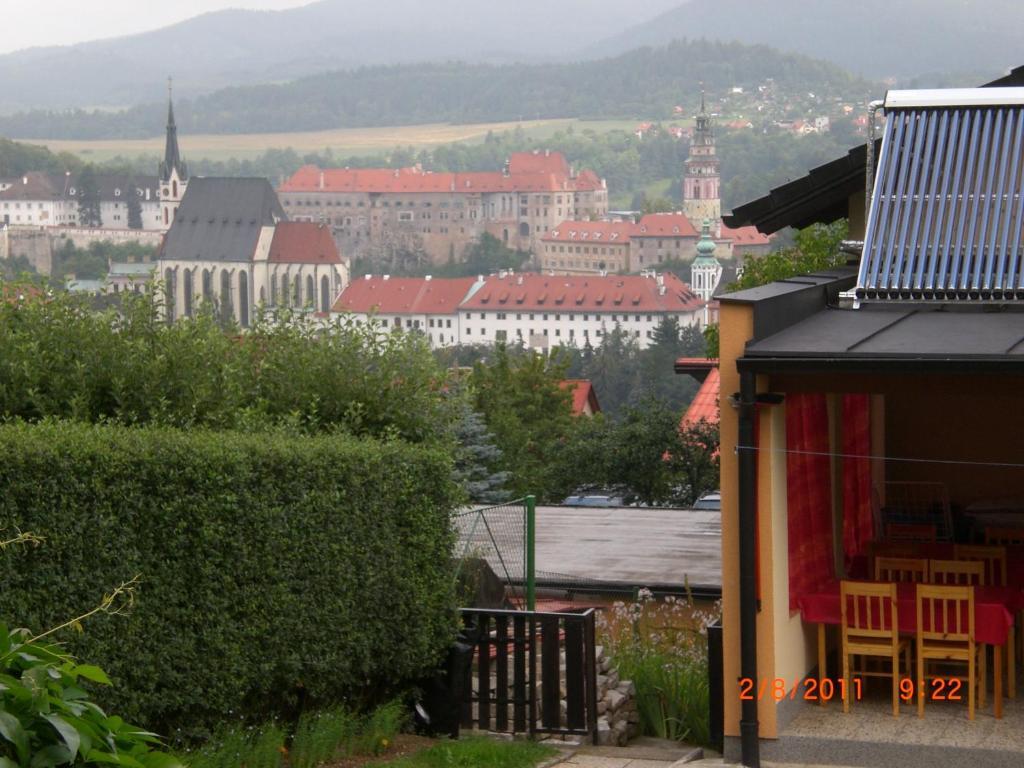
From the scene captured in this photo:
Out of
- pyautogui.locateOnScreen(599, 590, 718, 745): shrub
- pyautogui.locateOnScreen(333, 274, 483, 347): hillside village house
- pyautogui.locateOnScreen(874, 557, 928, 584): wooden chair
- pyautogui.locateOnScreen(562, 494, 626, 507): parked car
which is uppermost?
pyautogui.locateOnScreen(874, 557, 928, 584): wooden chair

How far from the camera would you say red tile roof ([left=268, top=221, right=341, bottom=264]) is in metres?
178

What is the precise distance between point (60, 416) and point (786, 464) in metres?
2.95

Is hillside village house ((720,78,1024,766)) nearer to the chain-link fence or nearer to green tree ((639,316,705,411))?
the chain-link fence

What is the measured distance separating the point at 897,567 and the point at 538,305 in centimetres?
16812

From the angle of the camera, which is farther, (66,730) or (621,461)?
(621,461)

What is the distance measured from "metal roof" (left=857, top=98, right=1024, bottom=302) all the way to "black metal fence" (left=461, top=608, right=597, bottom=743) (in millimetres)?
1922

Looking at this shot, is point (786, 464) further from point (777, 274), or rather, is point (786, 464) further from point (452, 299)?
point (452, 299)

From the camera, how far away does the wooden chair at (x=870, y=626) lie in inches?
261

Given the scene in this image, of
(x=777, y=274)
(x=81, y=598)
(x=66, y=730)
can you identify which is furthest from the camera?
(x=777, y=274)

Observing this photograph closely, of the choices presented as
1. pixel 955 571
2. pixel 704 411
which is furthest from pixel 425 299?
pixel 955 571

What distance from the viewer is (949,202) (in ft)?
22.9

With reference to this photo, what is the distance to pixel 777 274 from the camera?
32000 mm

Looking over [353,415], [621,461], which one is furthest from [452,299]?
[353,415]

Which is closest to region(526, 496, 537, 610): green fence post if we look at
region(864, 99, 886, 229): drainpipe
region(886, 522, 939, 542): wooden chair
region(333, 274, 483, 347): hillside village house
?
region(886, 522, 939, 542): wooden chair
